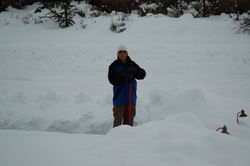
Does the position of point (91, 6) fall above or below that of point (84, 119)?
above

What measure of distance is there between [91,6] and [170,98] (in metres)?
13.9

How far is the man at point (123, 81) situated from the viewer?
3.95 m

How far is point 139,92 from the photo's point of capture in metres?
6.19

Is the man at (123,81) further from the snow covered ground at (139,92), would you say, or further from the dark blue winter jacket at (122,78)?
the snow covered ground at (139,92)

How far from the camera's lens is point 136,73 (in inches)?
158

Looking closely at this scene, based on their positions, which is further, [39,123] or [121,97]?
[39,123]

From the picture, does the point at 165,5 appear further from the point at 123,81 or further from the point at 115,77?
the point at 115,77

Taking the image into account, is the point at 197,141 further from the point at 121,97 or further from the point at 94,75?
the point at 94,75

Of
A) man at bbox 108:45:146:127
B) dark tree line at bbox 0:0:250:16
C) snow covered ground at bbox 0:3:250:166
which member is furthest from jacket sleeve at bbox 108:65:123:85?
dark tree line at bbox 0:0:250:16

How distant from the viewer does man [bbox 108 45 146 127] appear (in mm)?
3951

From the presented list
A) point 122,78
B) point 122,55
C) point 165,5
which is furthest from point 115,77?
point 165,5

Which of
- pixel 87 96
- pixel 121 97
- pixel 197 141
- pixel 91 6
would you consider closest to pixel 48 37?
pixel 91 6

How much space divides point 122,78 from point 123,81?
0.32 ft

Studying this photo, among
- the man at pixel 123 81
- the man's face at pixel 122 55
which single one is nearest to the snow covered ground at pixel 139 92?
the man at pixel 123 81
